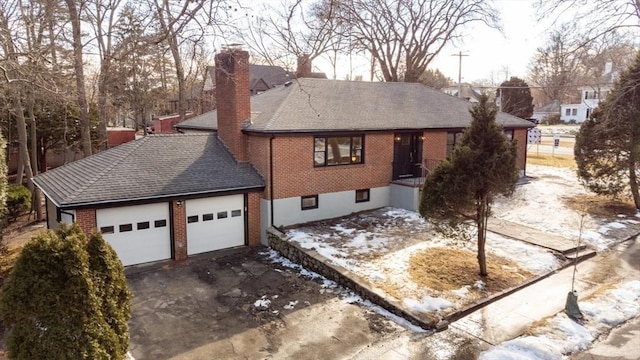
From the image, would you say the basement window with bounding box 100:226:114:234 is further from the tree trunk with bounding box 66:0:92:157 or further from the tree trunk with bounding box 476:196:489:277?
the tree trunk with bounding box 476:196:489:277

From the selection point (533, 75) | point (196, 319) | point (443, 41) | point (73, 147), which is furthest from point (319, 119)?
point (533, 75)

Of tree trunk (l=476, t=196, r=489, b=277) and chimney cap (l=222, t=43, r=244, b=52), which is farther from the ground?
chimney cap (l=222, t=43, r=244, b=52)

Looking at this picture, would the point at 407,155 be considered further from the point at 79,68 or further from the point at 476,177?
the point at 79,68

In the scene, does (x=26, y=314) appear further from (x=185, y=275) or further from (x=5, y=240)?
(x=5, y=240)

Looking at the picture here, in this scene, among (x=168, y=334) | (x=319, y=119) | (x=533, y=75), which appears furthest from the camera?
(x=533, y=75)

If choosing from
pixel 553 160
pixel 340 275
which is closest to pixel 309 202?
pixel 340 275

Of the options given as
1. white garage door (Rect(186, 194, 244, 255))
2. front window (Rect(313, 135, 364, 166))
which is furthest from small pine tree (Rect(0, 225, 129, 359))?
front window (Rect(313, 135, 364, 166))

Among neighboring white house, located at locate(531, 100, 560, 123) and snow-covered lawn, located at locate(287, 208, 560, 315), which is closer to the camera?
snow-covered lawn, located at locate(287, 208, 560, 315)
